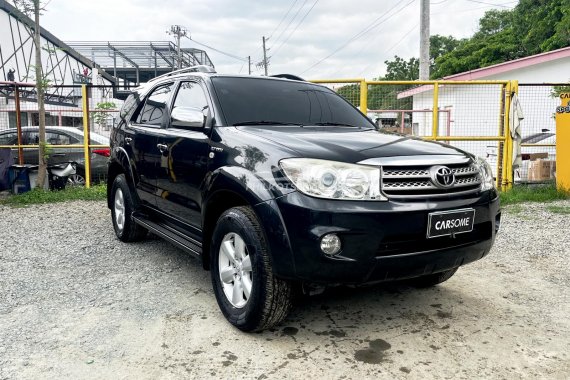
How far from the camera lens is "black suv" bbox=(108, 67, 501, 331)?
275 centimetres

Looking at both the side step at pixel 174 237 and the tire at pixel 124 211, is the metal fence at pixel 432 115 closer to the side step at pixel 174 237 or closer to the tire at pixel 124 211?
the tire at pixel 124 211

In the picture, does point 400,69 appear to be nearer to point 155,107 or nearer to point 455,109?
point 455,109

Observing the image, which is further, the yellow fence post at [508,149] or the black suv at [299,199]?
the yellow fence post at [508,149]

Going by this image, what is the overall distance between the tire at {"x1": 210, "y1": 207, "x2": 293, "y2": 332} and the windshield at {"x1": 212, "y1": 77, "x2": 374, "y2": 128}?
0.89 meters

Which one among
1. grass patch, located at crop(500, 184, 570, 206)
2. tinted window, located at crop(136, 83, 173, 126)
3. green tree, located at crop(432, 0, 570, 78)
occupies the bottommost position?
grass patch, located at crop(500, 184, 570, 206)

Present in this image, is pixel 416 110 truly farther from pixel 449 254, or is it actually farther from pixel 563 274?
pixel 449 254

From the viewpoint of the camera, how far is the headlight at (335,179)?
277cm

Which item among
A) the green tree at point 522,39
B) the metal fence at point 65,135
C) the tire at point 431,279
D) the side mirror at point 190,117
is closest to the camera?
the side mirror at point 190,117

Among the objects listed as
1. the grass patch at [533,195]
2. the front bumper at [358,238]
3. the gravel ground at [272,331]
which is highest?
the front bumper at [358,238]

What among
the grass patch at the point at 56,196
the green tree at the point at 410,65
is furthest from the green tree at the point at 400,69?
the grass patch at the point at 56,196

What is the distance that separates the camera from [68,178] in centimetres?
966

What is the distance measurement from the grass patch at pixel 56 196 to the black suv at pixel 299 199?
5349mm

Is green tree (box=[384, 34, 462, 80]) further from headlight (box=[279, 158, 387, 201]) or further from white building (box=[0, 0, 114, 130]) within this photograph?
headlight (box=[279, 158, 387, 201])

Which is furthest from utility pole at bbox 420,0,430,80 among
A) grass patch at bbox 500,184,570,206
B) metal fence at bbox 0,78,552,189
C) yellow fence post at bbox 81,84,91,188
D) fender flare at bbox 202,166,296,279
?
fender flare at bbox 202,166,296,279
